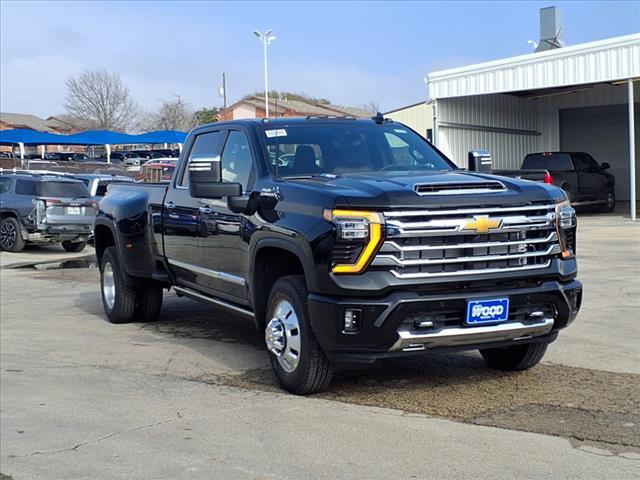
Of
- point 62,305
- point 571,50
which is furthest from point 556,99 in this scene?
point 62,305

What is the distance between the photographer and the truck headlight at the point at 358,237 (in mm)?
5086

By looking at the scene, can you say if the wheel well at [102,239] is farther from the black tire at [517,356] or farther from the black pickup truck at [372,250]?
the black tire at [517,356]

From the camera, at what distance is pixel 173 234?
7.76 meters

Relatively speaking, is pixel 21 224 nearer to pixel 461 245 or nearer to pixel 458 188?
pixel 458 188

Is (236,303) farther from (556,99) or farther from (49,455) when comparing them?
(556,99)

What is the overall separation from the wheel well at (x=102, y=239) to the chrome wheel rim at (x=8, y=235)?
9327 mm

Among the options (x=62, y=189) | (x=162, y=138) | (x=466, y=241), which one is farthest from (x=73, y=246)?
(x=162, y=138)

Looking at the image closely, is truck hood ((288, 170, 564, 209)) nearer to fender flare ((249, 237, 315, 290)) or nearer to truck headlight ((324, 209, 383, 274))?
truck headlight ((324, 209, 383, 274))

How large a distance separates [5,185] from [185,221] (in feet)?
41.7

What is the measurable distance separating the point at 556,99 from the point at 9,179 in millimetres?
19847

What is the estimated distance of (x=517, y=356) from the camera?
6324 millimetres

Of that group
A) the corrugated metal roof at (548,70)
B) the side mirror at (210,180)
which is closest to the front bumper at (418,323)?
the side mirror at (210,180)

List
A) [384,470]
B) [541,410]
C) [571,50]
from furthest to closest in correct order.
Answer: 1. [571,50]
2. [541,410]
3. [384,470]

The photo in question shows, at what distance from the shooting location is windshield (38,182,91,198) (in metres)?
18.0
